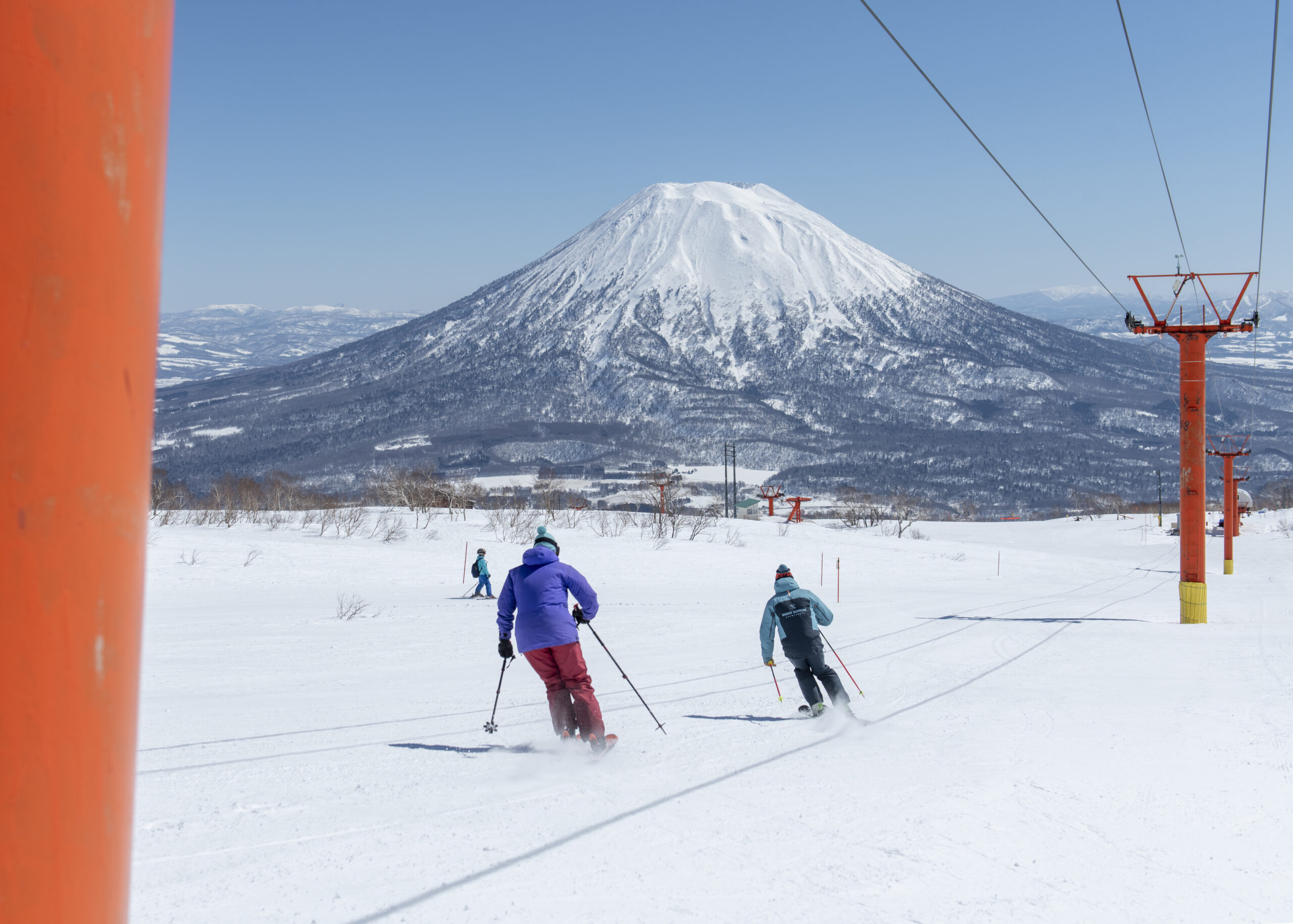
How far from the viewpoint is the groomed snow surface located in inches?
157

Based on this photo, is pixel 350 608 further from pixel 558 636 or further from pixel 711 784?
pixel 711 784

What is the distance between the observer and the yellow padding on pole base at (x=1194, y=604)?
59.3 ft

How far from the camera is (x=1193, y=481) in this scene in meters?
18.4

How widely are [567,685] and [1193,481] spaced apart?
16026mm

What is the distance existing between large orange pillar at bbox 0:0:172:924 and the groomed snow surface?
3341 millimetres

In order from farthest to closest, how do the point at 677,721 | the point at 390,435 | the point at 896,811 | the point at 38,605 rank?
the point at 390,435
the point at 677,721
the point at 896,811
the point at 38,605

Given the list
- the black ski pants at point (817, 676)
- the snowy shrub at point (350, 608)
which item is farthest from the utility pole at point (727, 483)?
the black ski pants at point (817, 676)

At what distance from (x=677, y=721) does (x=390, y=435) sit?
197 m

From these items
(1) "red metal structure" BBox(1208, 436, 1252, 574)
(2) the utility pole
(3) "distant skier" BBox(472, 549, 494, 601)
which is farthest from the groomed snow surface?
(2) the utility pole

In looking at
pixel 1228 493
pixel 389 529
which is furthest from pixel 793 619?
pixel 1228 493

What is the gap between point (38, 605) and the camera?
607 millimetres

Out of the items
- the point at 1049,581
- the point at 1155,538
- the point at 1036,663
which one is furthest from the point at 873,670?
the point at 1155,538

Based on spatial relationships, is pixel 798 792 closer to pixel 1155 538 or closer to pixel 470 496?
pixel 470 496

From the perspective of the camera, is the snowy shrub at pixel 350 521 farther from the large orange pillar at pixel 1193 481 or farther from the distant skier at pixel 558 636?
the distant skier at pixel 558 636
